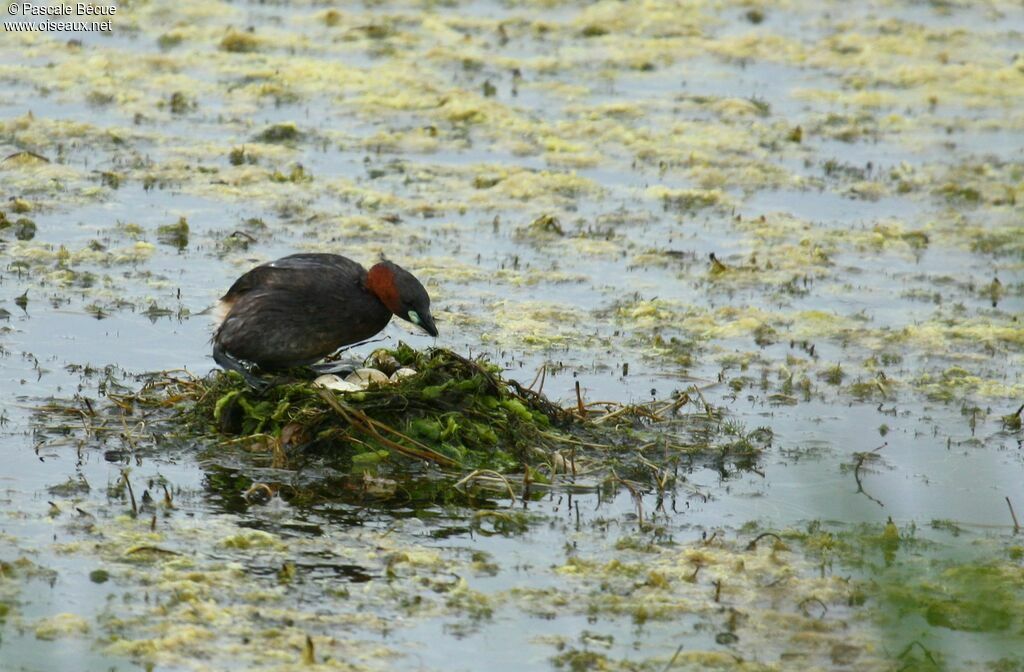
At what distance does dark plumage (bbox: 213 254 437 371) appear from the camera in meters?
8.52

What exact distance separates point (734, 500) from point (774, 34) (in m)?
11.4

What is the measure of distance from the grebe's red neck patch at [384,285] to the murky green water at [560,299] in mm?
1130

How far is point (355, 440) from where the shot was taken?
8.17 meters

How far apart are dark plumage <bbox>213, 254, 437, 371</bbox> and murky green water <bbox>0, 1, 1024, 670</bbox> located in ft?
2.14

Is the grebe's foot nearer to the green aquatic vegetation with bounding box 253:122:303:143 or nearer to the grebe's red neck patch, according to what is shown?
the grebe's red neck patch

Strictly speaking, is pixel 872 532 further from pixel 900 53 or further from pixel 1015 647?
pixel 900 53

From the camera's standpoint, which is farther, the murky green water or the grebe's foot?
the grebe's foot

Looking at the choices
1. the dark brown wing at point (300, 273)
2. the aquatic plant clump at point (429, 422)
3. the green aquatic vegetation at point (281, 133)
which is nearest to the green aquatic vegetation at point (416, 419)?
the aquatic plant clump at point (429, 422)

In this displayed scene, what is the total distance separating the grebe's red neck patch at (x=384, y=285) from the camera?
27.9 ft

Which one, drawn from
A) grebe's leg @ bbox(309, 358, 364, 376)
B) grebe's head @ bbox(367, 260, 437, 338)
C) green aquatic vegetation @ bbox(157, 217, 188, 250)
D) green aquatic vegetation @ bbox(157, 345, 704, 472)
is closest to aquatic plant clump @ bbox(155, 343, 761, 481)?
green aquatic vegetation @ bbox(157, 345, 704, 472)

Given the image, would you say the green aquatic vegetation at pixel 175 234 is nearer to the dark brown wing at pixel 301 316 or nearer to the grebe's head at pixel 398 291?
the dark brown wing at pixel 301 316

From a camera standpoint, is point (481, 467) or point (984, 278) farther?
point (984, 278)

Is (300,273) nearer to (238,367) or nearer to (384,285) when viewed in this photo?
(384,285)

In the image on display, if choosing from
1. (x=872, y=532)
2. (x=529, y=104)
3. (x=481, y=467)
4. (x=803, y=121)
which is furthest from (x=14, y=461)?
(x=803, y=121)
